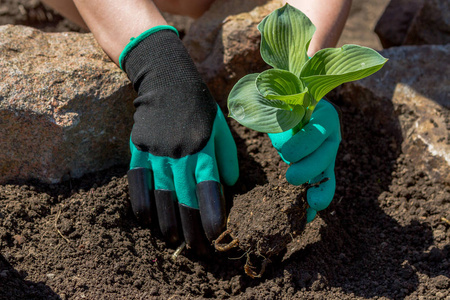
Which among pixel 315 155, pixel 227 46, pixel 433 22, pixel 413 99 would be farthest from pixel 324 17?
pixel 433 22

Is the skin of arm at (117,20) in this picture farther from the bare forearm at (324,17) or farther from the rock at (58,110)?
the bare forearm at (324,17)

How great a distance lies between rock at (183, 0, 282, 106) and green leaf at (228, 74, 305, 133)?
0.75 meters

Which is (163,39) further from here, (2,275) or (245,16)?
(2,275)

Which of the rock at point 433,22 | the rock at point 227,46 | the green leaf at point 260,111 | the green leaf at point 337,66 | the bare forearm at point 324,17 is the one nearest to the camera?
the green leaf at point 337,66

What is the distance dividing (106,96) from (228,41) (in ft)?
2.19

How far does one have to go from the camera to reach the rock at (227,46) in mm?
2059

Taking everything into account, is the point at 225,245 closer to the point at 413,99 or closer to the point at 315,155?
the point at 315,155

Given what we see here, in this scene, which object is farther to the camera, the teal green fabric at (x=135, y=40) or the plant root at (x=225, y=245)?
the teal green fabric at (x=135, y=40)

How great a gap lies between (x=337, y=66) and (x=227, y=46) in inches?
34.9

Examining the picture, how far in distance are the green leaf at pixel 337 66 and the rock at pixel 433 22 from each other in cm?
173

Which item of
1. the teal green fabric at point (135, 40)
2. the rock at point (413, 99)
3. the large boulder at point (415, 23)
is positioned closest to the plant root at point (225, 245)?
the teal green fabric at point (135, 40)

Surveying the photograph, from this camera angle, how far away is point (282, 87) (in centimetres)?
132

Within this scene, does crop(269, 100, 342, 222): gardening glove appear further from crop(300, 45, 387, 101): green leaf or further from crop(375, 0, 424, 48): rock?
crop(375, 0, 424, 48): rock

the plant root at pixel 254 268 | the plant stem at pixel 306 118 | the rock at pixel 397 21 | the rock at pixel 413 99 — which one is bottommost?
the rock at pixel 397 21
